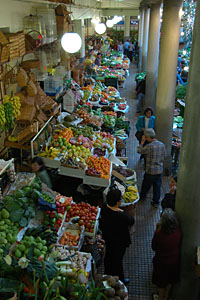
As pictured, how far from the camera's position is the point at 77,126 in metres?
6.97

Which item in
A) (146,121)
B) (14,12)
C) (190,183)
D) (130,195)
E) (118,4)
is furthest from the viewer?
(118,4)

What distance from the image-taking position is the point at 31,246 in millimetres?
3311

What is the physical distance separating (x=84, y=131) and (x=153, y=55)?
5.78 metres

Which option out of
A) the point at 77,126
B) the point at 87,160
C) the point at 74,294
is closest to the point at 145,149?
the point at 87,160

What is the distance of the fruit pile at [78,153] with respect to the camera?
557 cm

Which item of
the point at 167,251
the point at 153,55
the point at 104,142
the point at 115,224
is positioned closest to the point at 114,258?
the point at 115,224

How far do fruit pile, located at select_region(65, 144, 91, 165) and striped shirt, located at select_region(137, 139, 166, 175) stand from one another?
3.48 feet

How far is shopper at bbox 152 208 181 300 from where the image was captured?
3.58 m

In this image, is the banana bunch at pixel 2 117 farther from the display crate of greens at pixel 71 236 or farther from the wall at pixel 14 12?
the display crate of greens at pixel 71 236

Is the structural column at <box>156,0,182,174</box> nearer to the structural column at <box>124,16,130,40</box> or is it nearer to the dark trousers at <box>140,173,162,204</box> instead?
the dark trousers at <box>140,173,162,204</box>

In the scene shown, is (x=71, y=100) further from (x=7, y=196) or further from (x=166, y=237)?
(x=166, y=237)

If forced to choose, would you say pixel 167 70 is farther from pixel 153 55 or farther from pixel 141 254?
pixel 153 55

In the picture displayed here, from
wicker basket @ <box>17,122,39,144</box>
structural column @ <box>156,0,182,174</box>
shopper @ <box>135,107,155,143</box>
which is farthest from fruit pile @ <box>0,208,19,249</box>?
structural column @ <box>156,0,182,174</box>

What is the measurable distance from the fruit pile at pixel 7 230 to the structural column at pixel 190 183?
1980 millimetres
